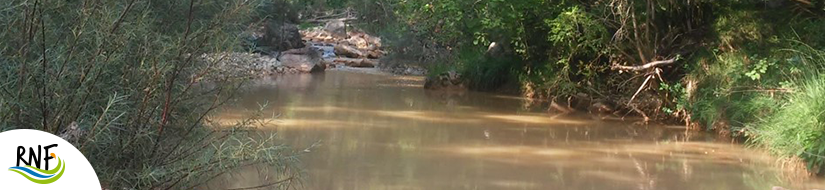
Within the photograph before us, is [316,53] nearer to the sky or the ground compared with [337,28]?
nearer to the ground

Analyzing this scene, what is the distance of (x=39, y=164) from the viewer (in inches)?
98.1

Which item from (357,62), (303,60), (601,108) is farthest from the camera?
(357,62)

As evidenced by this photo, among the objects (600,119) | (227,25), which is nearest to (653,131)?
(600,119)

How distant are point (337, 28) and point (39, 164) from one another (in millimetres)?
30890

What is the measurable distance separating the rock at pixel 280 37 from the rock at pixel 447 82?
281 inches

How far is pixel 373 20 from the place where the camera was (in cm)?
2803

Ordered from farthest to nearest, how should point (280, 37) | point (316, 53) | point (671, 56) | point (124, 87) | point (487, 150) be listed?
1. point (280, 37)
2. point (316, 53)
3. point (671, 56)
4. point (487, 150)
5. point (124, 87)

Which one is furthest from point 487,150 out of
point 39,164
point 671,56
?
point 39,164

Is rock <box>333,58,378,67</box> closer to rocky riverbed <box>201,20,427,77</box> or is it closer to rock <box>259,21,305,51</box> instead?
rocky riverbed <box>201,20,427,77</box>

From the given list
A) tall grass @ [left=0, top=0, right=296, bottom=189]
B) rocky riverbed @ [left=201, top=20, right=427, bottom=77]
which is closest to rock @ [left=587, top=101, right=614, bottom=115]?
rocky riverbed @ [left=201, top=20, right=427, bottom=77]

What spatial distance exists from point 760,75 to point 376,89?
8675mm

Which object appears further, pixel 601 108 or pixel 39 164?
pixel 601 108

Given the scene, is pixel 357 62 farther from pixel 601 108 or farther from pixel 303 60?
pixel 601 108

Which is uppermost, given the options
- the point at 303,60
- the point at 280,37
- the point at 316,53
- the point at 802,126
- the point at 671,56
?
the point at 671,56
